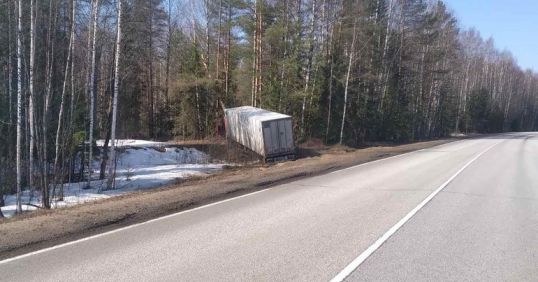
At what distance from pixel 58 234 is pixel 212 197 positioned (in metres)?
4.50

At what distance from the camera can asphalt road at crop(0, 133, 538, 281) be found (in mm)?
5789

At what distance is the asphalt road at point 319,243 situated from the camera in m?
5.79

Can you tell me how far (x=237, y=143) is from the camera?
30.5m

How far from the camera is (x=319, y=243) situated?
711 cm

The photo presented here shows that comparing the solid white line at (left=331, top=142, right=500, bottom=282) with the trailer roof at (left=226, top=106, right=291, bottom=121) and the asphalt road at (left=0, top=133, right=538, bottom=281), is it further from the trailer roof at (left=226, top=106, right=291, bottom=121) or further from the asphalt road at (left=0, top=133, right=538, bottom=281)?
the trailer roof at (left=226, top=106, right=291, bottom=121)

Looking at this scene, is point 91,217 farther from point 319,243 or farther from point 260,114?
point 260,114

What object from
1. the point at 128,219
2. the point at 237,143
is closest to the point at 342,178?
the point at 128,219

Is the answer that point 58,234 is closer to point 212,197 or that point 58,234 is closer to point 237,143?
point 212,197

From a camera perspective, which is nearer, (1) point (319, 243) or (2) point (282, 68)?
(1) point (319, 243)

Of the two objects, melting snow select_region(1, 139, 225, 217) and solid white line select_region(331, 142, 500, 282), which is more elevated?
solid white line select_region(331, 142, 500, 282)

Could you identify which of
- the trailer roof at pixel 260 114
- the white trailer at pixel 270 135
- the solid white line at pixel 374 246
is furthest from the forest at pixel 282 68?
the solid white line at pixel 374 246

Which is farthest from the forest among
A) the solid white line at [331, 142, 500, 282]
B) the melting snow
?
the solid white line at [331, 142, 500, 282]

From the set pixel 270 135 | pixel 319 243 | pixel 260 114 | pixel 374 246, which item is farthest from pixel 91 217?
pixel 260 114

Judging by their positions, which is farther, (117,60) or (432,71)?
(432,71)
